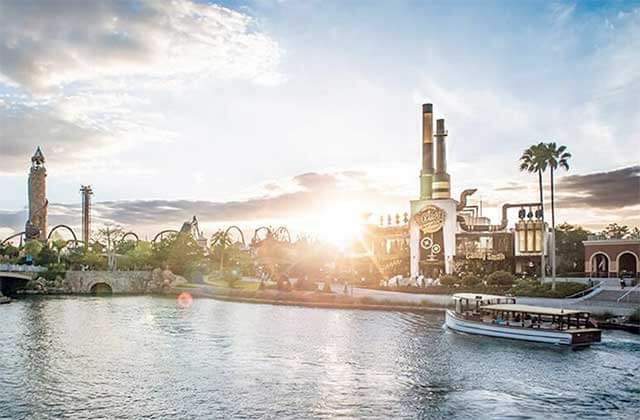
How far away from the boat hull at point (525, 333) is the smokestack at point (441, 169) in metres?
60.5

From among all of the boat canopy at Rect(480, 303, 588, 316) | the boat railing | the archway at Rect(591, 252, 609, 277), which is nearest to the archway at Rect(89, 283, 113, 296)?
the boat railing

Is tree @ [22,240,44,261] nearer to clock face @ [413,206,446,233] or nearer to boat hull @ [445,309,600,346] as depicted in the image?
clock face @ [413,206,446,233]

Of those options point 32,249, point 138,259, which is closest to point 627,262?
point 138,259

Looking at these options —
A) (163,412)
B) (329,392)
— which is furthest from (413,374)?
(163,412)

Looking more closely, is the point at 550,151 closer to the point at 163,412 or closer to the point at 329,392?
the point at 329,392

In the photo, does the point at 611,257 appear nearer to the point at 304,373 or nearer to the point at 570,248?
the point at 570,248

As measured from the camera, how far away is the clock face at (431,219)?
11331cm

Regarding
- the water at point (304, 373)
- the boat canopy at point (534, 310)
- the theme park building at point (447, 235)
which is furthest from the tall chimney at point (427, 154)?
the boat canopy at point (534, 310)

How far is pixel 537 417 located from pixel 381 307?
51.1 metres

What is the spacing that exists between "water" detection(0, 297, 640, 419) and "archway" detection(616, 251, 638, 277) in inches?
1584

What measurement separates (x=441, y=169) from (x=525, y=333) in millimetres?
68669

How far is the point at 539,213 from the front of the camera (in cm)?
11088

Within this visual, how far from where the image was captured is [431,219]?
113875 millimetres

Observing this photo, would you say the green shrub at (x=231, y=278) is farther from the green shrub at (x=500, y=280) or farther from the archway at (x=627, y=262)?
the archway at (x=627, y=262)
